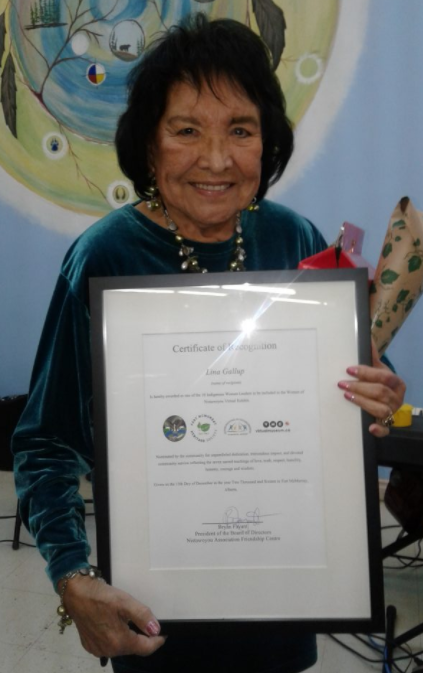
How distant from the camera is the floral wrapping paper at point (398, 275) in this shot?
91cm

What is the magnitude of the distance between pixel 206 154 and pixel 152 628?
69 cm

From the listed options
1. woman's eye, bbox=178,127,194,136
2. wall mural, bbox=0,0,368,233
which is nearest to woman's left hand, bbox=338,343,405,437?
woman's eye, bbox=178,127,194,136

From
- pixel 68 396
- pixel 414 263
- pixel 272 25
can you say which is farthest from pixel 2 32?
pixel 414 263

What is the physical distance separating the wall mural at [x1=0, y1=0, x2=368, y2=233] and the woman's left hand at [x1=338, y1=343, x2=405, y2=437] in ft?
7.20

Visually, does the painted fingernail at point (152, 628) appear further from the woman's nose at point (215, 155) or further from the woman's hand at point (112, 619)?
the woman's nose at point (215, 155)

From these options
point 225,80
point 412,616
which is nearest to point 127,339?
point 225,80

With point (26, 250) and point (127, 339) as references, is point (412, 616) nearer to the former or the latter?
point (127, 339)

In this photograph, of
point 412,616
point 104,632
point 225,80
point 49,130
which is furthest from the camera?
point 49,130

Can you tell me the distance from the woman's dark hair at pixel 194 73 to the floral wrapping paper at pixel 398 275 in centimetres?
28

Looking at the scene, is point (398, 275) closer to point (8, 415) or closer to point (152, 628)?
point (152, 628)

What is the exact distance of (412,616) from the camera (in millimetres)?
2107

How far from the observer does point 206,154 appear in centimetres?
93

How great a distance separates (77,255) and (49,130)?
2.49 metres


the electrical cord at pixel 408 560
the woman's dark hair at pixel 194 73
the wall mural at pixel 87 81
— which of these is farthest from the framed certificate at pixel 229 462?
the wall mural at pixel 87 81
